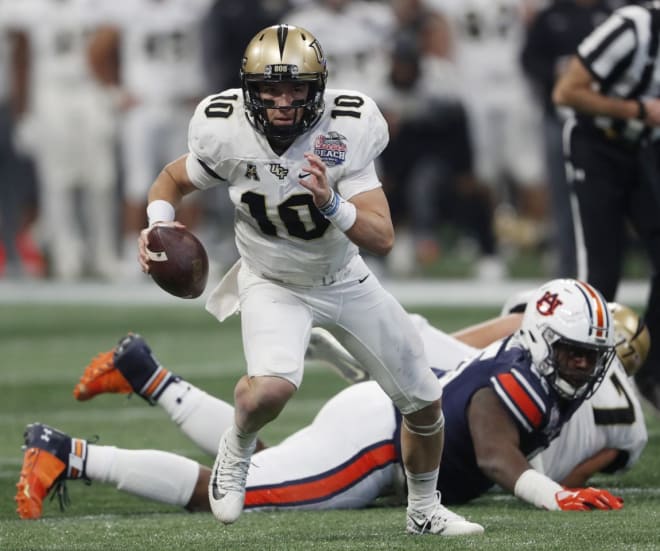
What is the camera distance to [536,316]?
5059mm

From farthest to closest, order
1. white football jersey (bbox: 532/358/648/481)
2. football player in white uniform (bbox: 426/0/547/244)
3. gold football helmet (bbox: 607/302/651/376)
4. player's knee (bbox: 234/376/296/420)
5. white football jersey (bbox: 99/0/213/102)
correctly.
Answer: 1. football player in white uniform (bbox: 426/0/547/244)
2. white football jersey (bbox: 99/0/213/102)
3. gold football helmet (bbox: 607/302/651/376)
4. white football jersey (bbox: 532/358/648/481)
5. player's knee (bbox: 234/376/296/420)

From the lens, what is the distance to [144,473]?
509 cm

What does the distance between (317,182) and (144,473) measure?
1.24 metres

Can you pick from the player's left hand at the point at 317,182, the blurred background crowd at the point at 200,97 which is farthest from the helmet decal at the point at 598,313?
the blurred background crowd at the point at 200,97

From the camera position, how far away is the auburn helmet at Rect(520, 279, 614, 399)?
16.2 ft

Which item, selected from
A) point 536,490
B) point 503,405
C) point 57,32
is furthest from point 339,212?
point 57,32

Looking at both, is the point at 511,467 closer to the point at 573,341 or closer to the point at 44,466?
the point at 573,341

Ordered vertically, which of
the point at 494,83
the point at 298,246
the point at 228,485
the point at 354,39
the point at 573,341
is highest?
the point at 298,246

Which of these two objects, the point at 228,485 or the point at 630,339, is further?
the point at 630,339

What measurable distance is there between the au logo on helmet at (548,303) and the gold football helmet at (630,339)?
0.62 m

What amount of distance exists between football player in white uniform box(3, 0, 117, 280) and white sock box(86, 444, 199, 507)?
833cm

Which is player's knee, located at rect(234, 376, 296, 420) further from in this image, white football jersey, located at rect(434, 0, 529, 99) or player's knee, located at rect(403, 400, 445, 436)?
white football jersey, located at rect(434, 0, 529, 99)

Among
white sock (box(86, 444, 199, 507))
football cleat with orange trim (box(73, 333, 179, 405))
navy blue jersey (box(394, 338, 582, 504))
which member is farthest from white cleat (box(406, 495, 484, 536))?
football cleat with orange trim (box(73, 333, 179, 405))

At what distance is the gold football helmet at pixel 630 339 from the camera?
5664 mm
